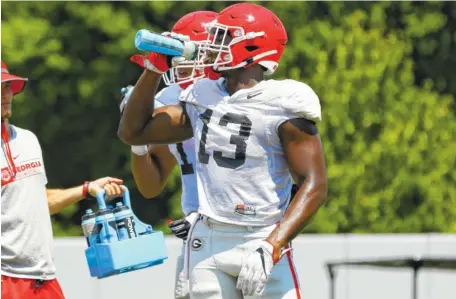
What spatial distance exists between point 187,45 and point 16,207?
1.31 meters

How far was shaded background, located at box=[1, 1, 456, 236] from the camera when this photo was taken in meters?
14.8

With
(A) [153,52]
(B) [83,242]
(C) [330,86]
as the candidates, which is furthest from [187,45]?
(C) [330,86]

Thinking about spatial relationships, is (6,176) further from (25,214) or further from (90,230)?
(90,230)

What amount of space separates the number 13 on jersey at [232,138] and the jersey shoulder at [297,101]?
153 mm

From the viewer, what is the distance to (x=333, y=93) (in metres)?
14.9

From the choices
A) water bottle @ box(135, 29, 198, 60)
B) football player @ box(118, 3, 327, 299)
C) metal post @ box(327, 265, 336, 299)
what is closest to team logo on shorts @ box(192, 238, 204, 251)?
football player @ box(118, 3, 327, 299)

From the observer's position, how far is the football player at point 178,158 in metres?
6.55

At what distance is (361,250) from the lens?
9492 millimetres

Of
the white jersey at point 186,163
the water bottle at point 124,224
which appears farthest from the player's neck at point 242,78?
the white jersey at point 186,163

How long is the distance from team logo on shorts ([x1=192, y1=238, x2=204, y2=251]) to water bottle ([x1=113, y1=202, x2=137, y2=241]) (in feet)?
1.80

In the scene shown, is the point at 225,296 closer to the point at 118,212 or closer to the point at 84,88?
the point at 118,212

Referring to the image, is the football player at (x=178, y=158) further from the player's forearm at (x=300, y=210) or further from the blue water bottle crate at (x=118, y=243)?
the player's forearm at (x=300, y=210)

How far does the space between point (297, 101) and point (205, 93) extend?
41 centimetres

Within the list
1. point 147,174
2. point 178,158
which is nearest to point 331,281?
point 147,174
